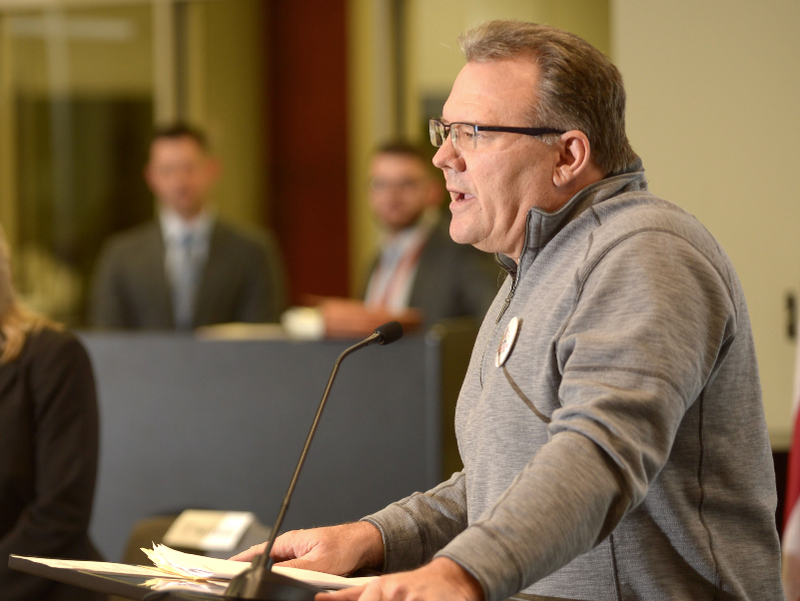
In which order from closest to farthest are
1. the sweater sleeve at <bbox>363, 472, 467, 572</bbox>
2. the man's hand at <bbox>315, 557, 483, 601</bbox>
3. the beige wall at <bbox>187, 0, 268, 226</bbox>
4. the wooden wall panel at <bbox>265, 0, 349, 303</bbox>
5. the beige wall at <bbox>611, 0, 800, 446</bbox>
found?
the man's hand at <bbox>315, 557, 483, 601</bbox> < the sweater sleeve at <bbox>363, 472, 467, 572</bbox> < the beige wall at <bbox>611, 0, 800, 446</bbox> < the beige wall at <bbox>187, 0, 268, 226</bbox> < the wooden wall panel at <bbox>265, 0, 349, 303</bbox>

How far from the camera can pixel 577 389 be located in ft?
3.33

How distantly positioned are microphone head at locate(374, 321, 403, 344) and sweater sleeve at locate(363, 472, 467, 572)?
9.1 inches

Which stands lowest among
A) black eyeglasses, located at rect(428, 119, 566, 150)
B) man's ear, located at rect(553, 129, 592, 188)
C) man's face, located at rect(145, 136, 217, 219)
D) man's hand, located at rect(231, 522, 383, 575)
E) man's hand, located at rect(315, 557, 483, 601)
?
man's hand, located at rect(231, 522, 383, 575)

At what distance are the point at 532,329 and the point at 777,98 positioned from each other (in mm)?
1190

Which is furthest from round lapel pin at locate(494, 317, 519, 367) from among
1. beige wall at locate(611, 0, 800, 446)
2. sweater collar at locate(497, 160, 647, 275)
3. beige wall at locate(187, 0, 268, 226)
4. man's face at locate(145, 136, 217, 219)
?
beige wall at locate(187, 0, 268, 226)

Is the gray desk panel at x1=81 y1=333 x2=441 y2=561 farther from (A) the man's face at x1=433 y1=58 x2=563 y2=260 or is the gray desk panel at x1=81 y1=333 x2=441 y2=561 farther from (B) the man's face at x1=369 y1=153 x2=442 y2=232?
(A) the man's face at x1=433 y1=58 x2=563 y2=260

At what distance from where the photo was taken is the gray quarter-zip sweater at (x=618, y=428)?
0.95 metres

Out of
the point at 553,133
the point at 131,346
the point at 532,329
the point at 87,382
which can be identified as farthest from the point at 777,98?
the point at 131,346

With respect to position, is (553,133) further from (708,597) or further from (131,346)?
(131,346)

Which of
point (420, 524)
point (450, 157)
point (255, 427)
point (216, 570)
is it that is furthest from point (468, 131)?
point (255, 427)

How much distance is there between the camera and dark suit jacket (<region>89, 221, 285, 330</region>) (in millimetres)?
4121

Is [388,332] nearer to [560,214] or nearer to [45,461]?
[560,214]

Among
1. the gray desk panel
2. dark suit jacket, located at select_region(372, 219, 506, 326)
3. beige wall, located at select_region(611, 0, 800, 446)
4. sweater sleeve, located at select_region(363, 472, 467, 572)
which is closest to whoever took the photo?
sweater sleeve, located at select_region(363, 472, 467, 572)

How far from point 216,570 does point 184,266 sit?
3278mm
